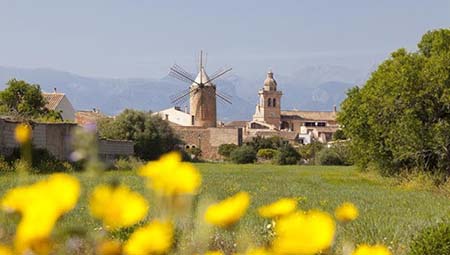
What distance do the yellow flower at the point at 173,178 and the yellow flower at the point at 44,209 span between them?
0.17m

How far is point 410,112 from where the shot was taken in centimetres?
2264

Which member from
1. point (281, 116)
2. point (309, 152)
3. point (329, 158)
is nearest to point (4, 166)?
point (329, 158)

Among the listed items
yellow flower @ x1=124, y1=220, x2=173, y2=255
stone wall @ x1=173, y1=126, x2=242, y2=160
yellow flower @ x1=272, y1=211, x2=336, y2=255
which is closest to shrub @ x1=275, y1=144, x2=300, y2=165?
stone wall @ x1=173, y1=126, x2=242, y2=160

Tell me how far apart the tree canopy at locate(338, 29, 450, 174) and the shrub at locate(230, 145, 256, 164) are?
966 inches

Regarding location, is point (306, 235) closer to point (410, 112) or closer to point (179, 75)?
point (410, 112)

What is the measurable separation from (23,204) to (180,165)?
0.23 metres

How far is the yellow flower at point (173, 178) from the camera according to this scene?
104 cm

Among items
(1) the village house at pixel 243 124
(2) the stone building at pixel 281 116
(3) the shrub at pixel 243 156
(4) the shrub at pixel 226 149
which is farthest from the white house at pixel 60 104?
(2) the stone building at pixel 281 116

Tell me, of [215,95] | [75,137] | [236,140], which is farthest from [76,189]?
[215,95]

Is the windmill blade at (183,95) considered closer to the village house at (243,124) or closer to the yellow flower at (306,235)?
the village house at (243,124)

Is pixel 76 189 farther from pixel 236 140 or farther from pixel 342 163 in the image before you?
pixel 236 140

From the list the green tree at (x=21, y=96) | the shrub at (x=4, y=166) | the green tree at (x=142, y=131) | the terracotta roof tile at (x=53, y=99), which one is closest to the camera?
the shrub at (x=4, y=166)

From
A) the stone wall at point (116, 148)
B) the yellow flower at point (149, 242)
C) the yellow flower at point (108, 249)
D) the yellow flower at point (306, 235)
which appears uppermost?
the stone wall at point (116, 148)

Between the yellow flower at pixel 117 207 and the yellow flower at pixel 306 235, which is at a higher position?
the yellow flower at pixel 117 207
